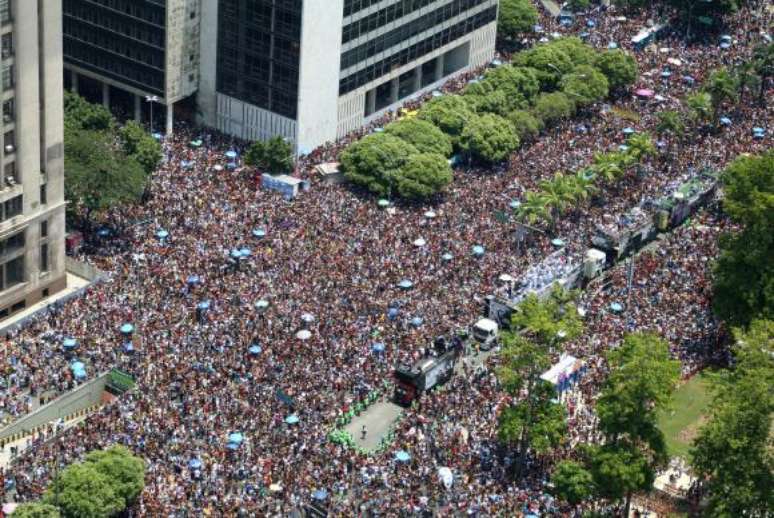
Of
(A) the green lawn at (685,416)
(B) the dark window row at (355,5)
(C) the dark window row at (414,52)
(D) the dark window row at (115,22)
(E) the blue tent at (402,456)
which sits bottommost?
(A) the green lawn at (685,416)

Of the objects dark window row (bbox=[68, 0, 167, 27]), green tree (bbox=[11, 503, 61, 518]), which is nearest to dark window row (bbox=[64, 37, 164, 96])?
dark window row (bbox=[68, 0, 167, 27])

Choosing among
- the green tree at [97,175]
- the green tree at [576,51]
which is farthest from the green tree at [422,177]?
the green tree at [576,51]

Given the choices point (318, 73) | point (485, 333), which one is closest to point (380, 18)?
point (318, 73)

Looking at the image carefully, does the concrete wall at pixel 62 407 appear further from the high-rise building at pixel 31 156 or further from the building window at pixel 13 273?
the building window at pixel 13 273

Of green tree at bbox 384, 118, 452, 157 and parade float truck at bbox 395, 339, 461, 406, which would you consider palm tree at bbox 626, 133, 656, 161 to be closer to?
green tree at bbox 384, 118, 452, 157

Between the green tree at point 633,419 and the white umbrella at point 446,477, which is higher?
the green tree at point 633,419

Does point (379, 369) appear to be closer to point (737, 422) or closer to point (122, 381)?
point (122, 381)

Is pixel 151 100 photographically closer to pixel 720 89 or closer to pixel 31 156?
pixel 31 156
